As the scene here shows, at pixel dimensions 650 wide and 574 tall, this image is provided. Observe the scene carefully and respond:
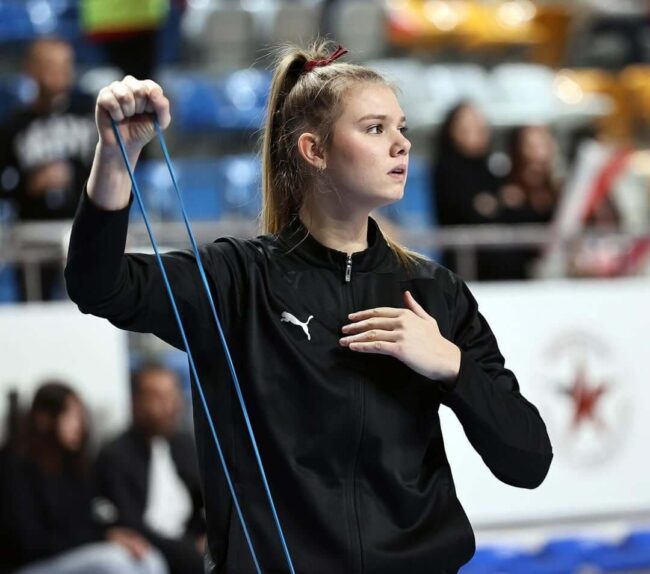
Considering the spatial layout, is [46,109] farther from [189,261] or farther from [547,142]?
[189,261]

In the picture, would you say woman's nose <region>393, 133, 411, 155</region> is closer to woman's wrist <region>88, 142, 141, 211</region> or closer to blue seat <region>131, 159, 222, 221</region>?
woman's wrist <region>88, 142, 141, 211</region>

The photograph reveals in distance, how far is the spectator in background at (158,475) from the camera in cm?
443

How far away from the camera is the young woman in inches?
66.8

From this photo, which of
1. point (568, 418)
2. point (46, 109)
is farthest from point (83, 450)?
point (568, 418)

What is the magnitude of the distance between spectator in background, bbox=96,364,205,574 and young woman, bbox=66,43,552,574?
276 cm

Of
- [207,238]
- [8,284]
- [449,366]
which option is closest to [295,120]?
[449,366]

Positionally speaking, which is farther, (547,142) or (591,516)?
(547,142)

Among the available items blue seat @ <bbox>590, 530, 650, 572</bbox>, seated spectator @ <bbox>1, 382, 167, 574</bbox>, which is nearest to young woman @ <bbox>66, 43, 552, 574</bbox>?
seated spectator @ <bbox>1, 382, 167, 574</bbox>

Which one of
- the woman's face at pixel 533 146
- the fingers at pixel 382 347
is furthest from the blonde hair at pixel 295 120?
the woman's face at pixel 533 146

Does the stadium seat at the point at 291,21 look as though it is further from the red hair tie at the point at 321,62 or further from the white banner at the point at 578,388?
the red hair tie at the point at 321,62

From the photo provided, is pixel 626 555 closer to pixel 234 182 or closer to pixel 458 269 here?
pixel 458 269

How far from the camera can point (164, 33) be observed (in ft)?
26.2

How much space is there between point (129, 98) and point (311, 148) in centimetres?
40

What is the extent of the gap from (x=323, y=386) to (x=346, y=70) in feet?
1.70
